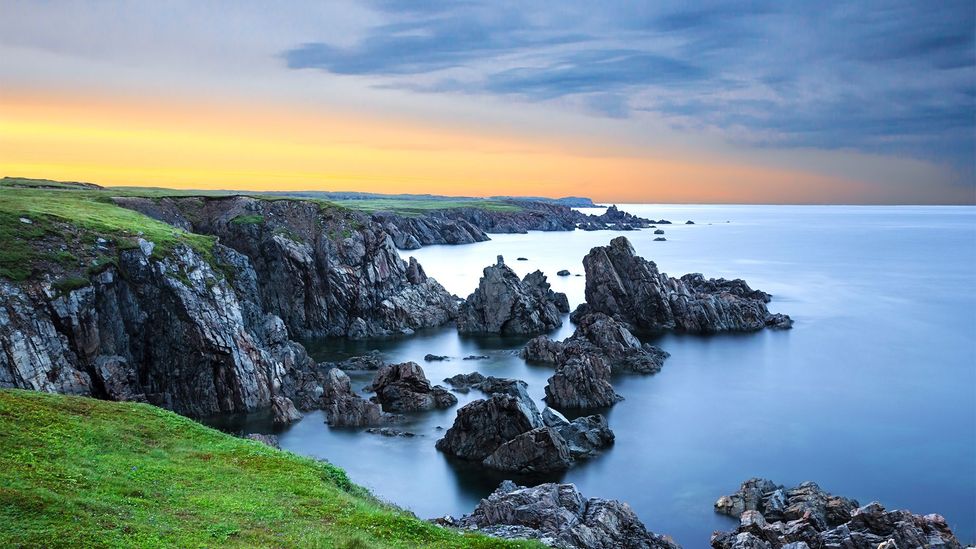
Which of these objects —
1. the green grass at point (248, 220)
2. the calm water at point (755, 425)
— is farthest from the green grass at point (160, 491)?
the green grass at point (248, 220)

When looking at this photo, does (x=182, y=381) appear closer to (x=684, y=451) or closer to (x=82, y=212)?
(x=82, y=212)

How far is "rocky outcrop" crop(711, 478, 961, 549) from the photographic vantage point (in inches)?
1432

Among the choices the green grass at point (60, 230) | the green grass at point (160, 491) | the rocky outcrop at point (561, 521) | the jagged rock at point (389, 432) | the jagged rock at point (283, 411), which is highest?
the green grass at point (60, 230)

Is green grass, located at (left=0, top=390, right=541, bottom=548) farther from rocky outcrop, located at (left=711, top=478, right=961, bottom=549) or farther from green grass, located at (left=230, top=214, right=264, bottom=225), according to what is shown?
green grass, located at (left=230, top=214, right=264, bottom=225)

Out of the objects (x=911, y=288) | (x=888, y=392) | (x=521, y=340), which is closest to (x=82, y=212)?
(x=521, y=340)

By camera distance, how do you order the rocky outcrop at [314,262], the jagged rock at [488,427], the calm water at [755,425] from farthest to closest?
the rocky outcrop at [314,262] < the jagged rock at [488,427] < the calm water at [755,425]

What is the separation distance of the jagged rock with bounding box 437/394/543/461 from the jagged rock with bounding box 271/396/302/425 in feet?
48.0

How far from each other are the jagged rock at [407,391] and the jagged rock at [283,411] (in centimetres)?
820

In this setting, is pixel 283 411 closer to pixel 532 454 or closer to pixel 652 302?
pixel 532 454

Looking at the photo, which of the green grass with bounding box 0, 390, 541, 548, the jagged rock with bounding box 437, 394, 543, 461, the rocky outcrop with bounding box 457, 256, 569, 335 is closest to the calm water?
the jagged rock with bounding box 437, 394, 543, 461

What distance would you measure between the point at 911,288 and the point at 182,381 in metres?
139

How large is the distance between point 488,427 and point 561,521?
71.7ft

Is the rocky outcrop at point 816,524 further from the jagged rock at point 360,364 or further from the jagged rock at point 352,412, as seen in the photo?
the jagged rock at point 360,364

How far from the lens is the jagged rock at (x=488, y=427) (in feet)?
184
